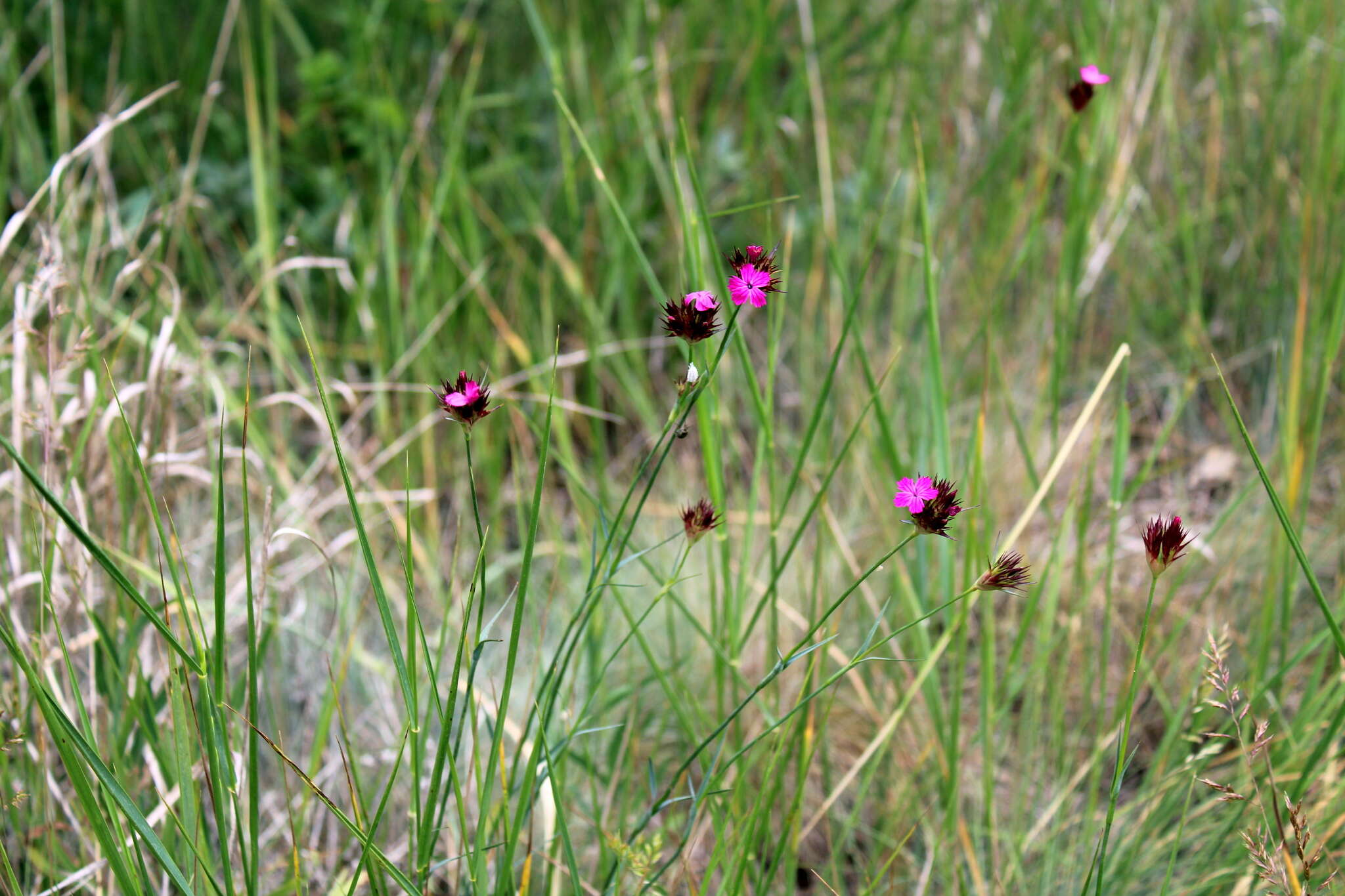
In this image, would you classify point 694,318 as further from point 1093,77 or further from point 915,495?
point 1093,77

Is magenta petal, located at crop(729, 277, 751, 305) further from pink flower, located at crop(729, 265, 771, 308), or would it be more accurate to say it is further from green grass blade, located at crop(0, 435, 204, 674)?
green grass blade, located at crop(0, 435, 204, 674)

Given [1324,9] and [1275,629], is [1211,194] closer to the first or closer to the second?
[1324,9]

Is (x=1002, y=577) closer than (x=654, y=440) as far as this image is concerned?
Yes

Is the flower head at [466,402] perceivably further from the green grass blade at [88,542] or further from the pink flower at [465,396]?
the green grass blade at [88,542]

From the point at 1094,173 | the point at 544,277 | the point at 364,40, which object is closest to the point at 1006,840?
the point at 1094,173

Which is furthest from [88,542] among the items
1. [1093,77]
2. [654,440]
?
[654,440]

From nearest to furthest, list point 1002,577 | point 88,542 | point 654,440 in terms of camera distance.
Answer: point 88,542
point 1002,577
point 654,440
